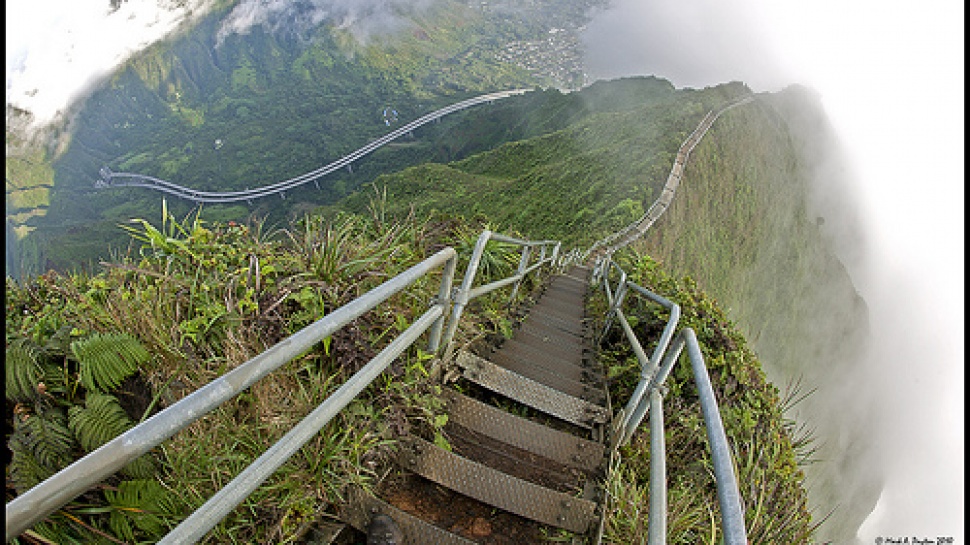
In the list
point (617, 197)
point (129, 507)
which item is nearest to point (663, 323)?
point (129, 507)

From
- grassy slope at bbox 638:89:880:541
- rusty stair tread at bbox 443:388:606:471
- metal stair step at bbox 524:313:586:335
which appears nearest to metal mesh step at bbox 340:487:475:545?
rusty stair tread at bbox 443:388:606:471

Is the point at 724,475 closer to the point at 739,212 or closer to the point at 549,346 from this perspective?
the point at 549,346

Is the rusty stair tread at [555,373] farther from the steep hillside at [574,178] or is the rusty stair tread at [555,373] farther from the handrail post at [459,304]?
the steep hillside at [574,178]

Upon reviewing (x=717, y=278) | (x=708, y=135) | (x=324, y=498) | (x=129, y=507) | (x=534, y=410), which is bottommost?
(x=717, y=278)

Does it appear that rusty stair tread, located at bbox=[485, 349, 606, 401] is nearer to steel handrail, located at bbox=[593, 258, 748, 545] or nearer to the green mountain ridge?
steel handrail, located at bbox=[593, 258, 748, 545]

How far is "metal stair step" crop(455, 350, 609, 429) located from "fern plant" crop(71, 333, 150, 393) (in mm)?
1667

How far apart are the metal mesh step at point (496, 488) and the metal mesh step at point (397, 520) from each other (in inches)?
10.3

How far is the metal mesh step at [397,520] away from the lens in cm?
211

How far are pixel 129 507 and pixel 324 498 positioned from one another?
659mm

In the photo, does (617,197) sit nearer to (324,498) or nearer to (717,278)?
(717,278)

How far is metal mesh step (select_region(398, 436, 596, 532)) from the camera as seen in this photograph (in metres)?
2.38

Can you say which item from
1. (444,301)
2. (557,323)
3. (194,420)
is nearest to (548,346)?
(557,323)

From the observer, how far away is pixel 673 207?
25188mm

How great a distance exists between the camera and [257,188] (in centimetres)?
8900
